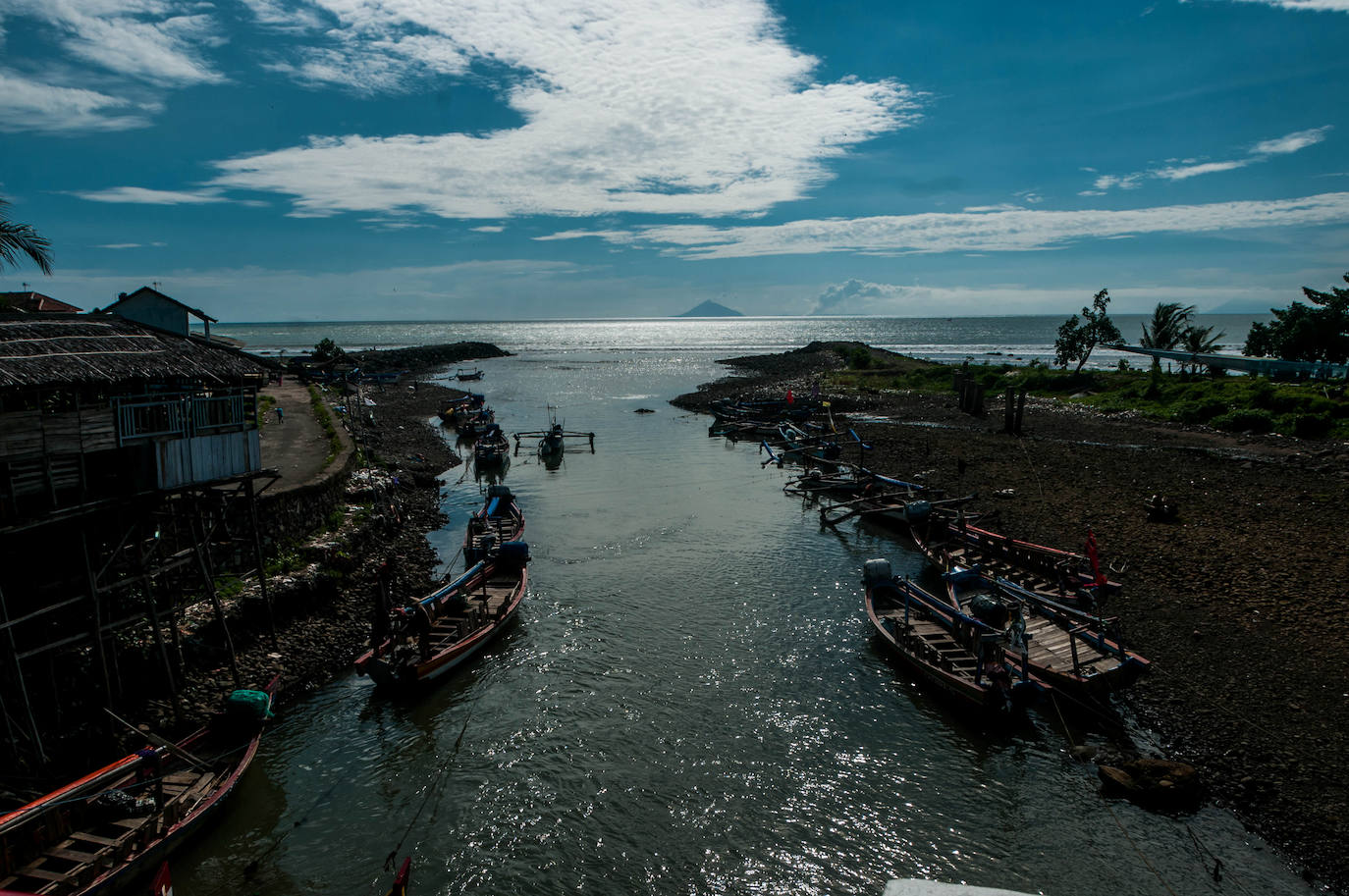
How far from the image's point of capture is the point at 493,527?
31.8 meters

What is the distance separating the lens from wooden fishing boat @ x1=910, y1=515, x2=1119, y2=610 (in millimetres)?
20608

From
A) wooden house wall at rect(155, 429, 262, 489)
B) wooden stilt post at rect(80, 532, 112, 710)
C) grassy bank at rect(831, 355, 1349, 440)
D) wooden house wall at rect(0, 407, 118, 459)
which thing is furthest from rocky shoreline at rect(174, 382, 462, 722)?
grassy bank at rect(831, 355, 1349, 440)

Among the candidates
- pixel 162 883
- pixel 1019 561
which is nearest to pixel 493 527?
pixel 162 883

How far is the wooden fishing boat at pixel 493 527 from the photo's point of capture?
92.3 ft

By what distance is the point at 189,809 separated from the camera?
532 inches

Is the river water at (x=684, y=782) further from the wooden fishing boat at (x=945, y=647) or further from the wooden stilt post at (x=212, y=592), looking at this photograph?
the wooden stilt post at (x=212, y=592)

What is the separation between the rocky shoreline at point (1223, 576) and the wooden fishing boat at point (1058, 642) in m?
1.44

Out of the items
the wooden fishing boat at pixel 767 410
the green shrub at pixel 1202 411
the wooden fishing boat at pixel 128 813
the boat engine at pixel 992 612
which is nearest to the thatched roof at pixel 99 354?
the wooden fishing boat at pixel 128 813

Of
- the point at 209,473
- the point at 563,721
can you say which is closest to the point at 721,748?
the point at 563,721

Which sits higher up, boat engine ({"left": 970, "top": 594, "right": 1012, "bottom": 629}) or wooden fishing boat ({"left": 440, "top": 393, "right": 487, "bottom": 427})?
wooden fishing boat ({"left": 440, "top": 393, "right": 487, "bottom": 427})

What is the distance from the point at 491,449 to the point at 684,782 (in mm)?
36540

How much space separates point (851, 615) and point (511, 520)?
1634 centimetres

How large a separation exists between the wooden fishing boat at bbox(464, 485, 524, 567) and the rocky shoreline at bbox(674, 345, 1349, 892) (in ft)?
70.7

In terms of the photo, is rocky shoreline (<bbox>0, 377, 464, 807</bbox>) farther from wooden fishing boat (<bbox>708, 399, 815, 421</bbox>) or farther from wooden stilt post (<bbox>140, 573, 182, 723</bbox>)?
wooden fishing boat (<bbox>708, 399, 815, 421</bbox>)
